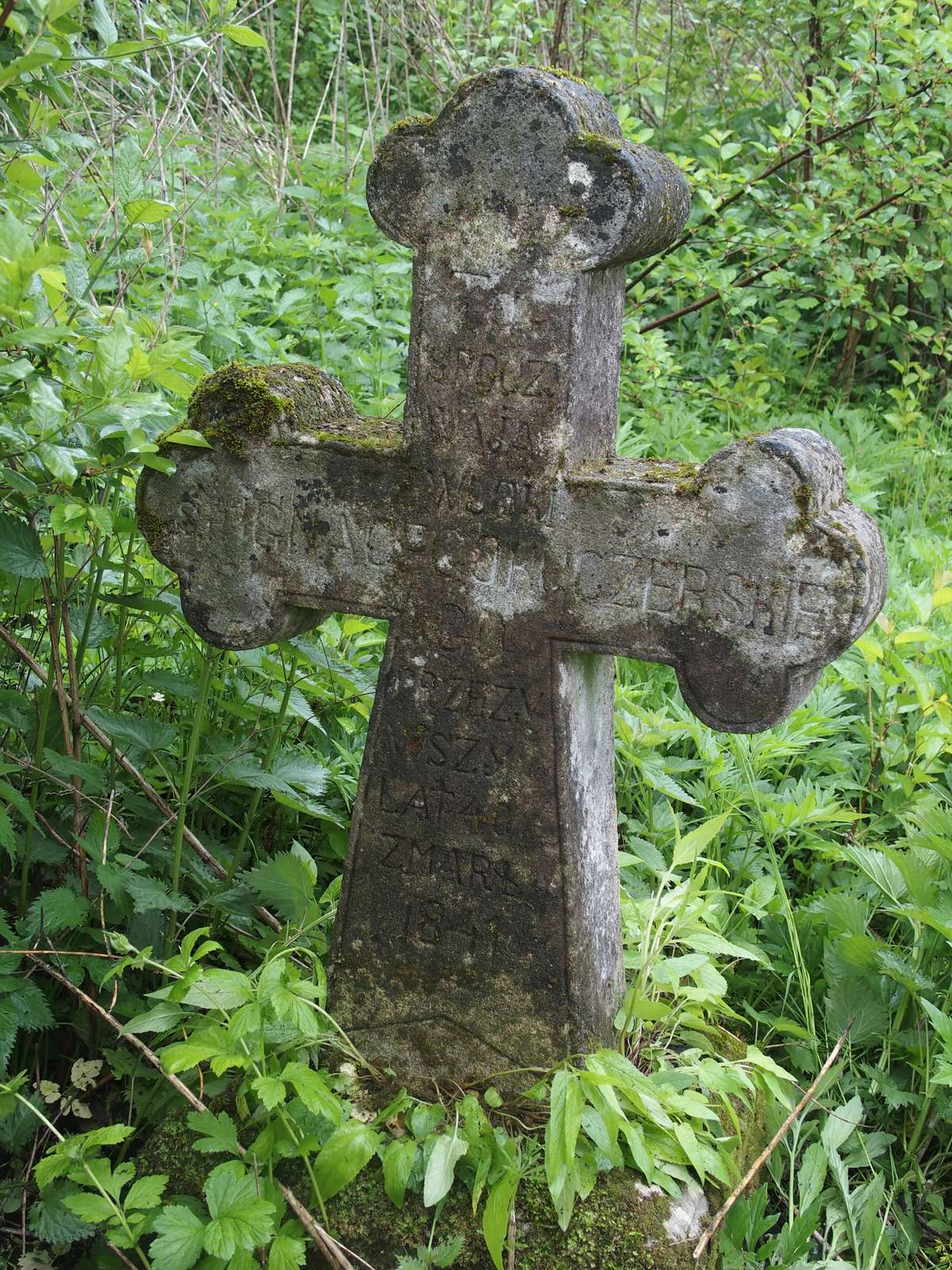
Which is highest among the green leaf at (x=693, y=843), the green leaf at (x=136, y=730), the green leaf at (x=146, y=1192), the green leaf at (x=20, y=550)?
the green leaf at (x=20, y=550)

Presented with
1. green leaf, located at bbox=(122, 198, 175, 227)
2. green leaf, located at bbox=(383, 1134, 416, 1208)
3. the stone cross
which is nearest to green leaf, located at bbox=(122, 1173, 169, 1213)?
green leaf, located at bbox=(383, 1134, 416, 1208)

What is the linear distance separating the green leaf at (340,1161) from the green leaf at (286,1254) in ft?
0.41

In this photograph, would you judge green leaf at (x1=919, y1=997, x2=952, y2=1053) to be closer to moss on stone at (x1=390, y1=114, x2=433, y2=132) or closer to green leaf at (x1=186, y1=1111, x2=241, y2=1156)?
green leaf at (x1=186, y1=1111, x2=241, y2=1156)

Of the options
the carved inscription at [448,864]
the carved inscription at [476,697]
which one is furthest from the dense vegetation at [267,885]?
the carved inscription at [476,697]

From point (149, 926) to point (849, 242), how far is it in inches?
184

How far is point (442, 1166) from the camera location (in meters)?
2.03

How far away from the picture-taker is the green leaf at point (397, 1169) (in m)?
2.04

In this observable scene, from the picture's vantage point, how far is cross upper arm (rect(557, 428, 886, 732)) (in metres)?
1.91

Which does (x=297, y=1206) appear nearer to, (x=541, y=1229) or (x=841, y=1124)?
(x=541, y=1229)

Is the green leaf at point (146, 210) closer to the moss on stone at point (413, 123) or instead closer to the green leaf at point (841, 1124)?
the moss on stone at point (413, 123)

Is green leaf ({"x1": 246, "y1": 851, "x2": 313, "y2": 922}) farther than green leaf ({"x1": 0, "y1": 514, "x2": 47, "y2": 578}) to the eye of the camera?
Yes

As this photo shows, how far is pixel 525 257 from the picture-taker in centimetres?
199

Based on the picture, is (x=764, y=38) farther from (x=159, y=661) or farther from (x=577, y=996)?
(x=577, y=996)

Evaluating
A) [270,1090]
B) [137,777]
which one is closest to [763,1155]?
[270,1090]
